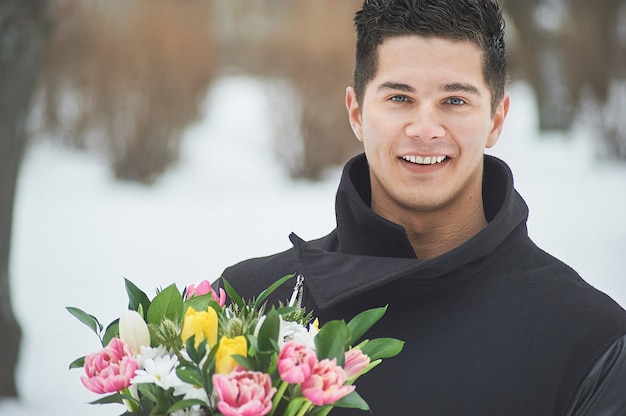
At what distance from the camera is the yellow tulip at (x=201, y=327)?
1.53 m

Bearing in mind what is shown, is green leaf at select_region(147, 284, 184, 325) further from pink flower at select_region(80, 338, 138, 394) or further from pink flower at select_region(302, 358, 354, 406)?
pink flower at select_region(302, 358, 354, 406)

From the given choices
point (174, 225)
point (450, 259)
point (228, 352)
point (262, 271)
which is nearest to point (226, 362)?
point (228, 352)

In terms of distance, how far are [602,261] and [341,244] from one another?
5.95 meters

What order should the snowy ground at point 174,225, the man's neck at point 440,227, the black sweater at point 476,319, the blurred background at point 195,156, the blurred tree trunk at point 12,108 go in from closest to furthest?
the black sweater at point 476,319 → the man's neck at point 440,227 → the blurred tree trunk at point 12,108 → the snowy ground at point 174,225 → the blurred background at point 195,156

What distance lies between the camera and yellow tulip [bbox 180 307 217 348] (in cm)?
153

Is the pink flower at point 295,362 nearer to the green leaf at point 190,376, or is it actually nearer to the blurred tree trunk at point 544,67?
the green leaf at point 190,376

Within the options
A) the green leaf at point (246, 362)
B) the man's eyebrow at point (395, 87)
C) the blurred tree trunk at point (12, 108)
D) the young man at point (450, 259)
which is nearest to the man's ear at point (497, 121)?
the young man at point (450, 259)

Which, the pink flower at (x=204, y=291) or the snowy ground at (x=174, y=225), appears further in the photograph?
the snowy ground at (x=174, y=225)

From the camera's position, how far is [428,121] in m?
2.04

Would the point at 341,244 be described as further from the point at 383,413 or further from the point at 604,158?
the point at 604,158

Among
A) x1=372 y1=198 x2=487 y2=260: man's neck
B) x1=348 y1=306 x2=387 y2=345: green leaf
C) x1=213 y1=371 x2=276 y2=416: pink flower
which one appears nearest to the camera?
x1=213 y1=371 x2=276 y2=416: pink flower

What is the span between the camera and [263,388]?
1.43 metres

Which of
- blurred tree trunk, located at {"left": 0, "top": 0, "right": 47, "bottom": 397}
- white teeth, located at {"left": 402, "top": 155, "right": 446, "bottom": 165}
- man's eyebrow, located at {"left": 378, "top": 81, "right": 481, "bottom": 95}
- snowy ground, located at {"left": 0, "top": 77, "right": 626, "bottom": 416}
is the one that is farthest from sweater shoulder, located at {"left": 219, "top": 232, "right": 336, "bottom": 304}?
snowy ground, located at {"left": 0, "top": 77, "right": 626, "bottom": 416}

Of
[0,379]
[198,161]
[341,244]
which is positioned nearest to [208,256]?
[0,379]
